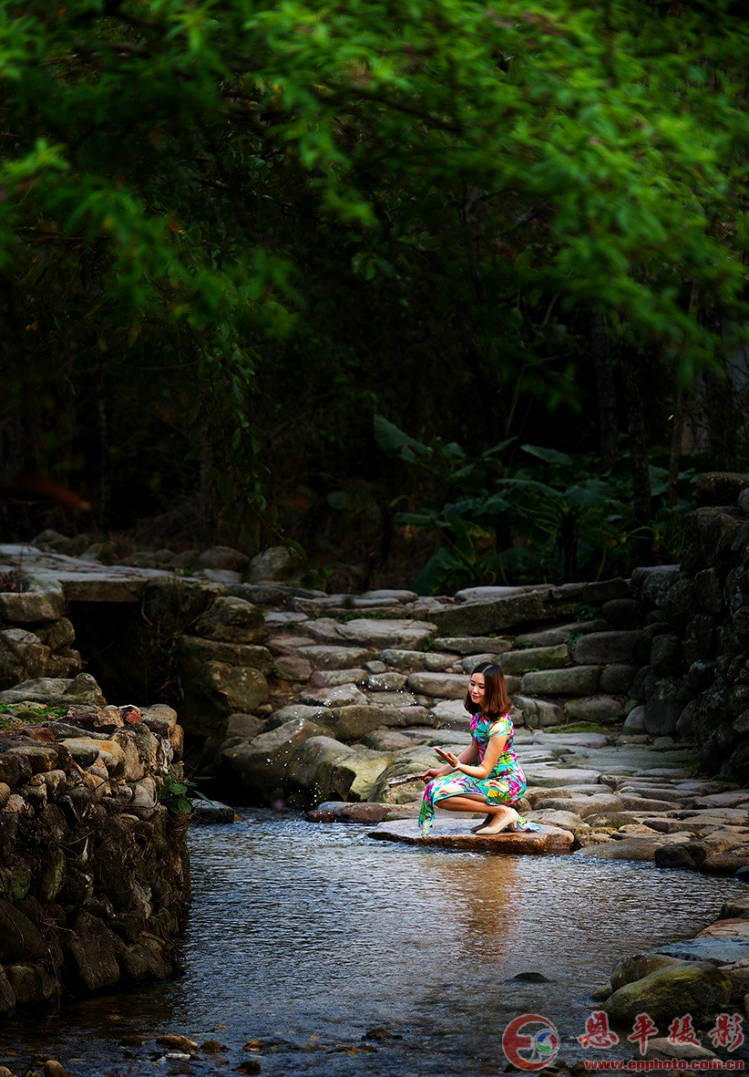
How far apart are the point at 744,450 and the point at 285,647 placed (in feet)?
16.8

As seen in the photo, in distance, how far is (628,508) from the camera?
14.5 meters

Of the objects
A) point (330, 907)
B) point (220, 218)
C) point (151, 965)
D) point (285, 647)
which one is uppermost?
point (220, 218)

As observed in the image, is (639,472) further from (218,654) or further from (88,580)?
(88,580)

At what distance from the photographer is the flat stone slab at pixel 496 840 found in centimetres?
862

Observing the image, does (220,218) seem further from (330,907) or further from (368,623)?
(368,623)

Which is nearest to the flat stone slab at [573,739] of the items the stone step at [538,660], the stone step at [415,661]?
the stone step at [538,660]

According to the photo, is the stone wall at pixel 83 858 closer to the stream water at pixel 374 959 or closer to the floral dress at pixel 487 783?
the stream water at pixel 374 959

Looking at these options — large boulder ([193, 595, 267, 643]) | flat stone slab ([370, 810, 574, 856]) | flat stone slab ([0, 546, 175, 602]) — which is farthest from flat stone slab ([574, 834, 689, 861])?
flat stone slab ([0, 546, 175, 602])

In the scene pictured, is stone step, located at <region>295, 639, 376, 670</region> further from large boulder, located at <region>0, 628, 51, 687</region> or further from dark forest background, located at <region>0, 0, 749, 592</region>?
dark forest background, located at <region>0, 0, 749, 592</region>

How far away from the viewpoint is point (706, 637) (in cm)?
1135

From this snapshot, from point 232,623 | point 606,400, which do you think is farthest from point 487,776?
point 606,400

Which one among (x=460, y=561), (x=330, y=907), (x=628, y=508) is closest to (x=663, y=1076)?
(x=330, y=907)

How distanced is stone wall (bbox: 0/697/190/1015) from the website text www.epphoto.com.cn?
194cm

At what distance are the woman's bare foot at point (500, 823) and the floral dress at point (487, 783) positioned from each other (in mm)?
54
